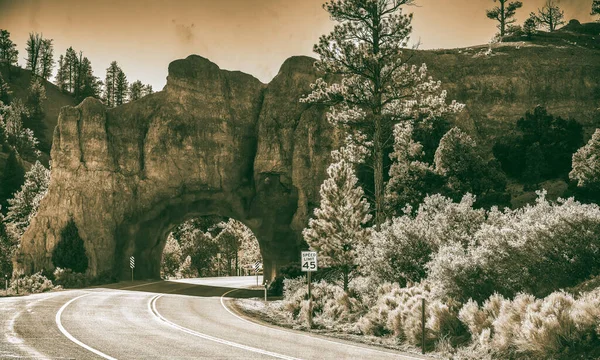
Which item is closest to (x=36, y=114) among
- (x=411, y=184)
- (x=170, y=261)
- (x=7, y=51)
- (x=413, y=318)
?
(x=7, y=51)

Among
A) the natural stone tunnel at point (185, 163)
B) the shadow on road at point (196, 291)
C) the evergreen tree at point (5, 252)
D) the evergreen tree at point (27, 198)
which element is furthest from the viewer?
the evergreen tree at point (27, 198)

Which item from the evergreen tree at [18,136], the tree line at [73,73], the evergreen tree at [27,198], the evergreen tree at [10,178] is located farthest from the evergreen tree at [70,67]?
the evergreen tree at [27,198]

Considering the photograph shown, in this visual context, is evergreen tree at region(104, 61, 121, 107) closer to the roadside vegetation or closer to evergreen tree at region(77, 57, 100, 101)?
evergreen tree at region(77, 57, 100, 101)

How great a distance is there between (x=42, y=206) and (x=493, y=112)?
4281cm

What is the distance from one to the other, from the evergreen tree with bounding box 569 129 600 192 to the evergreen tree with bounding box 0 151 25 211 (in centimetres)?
7271

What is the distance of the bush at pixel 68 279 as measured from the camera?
150ft

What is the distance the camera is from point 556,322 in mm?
11094

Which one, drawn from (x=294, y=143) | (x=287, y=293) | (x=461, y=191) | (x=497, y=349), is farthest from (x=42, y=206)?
(x=497, y=349)

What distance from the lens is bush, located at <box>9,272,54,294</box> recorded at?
4306 centimetres

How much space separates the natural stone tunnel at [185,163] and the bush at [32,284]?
301cm

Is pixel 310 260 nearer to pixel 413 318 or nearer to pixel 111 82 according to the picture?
pixel 413 318

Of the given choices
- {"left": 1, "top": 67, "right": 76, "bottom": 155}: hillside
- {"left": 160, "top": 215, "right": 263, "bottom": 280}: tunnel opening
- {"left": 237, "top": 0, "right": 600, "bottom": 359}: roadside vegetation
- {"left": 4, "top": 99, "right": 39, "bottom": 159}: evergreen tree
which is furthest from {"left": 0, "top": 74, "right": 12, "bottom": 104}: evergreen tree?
{"left": 237, "top": 0, "right": 600, "bottom": 359}: roadside vegetation

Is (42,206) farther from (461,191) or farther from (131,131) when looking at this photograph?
(461,191)

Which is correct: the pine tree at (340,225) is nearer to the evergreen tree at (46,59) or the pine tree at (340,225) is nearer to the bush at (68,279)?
the bush at (68,279)
